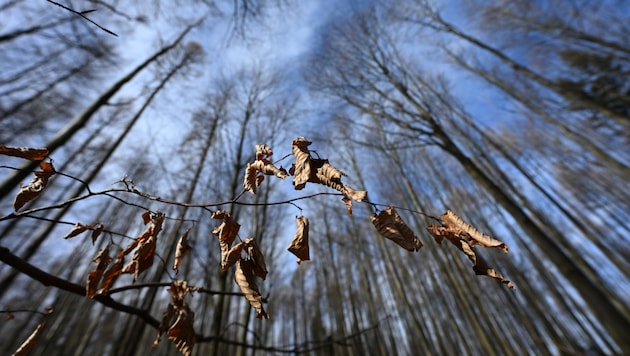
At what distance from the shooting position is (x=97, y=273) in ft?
3.62

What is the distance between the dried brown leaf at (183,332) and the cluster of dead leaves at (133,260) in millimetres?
328

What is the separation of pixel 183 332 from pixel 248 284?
548mm

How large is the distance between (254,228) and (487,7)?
12.3m

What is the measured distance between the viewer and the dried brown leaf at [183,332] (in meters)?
1.14

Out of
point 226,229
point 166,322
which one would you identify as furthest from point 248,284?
point 166,322

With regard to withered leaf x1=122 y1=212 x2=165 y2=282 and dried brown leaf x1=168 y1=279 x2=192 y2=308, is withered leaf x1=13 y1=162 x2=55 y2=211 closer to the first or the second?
withered leaf x1=122 y1=212 x2=165 y2=282

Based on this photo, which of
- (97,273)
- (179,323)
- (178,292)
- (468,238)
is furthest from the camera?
(178,292)

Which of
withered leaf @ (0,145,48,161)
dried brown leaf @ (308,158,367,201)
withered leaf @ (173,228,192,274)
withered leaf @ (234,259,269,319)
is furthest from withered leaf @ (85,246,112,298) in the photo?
dried brown leaf @ (308,158,367,201)

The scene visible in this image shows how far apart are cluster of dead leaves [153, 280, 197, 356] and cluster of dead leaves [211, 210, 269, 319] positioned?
0.46 metres

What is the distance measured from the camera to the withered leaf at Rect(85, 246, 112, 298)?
1060 mm

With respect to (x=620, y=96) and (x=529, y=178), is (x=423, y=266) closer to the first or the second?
(x=529, y=178)

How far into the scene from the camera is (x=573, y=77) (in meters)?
9.62

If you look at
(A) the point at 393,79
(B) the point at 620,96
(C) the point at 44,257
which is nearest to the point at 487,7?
(B) the point at 620,96

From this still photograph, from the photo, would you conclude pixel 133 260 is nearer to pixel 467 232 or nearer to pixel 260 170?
pixel 260 170
